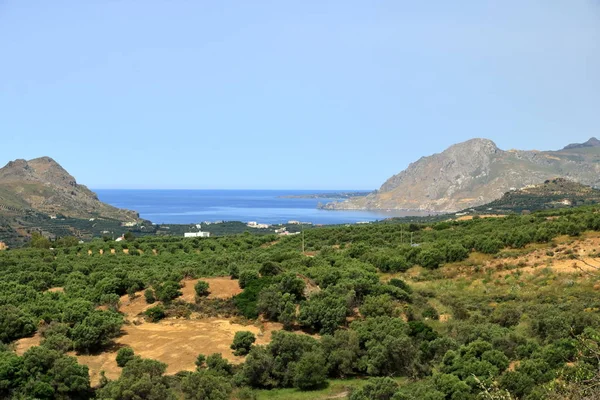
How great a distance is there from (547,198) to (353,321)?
369 ft

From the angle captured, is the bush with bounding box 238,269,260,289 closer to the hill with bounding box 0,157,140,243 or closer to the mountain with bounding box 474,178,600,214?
the mountain with bounding box 474,178,600,214

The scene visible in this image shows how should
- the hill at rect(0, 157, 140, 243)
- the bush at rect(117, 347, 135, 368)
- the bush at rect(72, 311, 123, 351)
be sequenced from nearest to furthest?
the bush at rect(117, 347, 135, 368) → the bush at rect(72, 311, 123, 351) → the hill at rect(0, 157, 140, 243)

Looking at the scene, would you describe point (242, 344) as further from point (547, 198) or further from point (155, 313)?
point (547, 198)

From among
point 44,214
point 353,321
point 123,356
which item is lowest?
point 44,214

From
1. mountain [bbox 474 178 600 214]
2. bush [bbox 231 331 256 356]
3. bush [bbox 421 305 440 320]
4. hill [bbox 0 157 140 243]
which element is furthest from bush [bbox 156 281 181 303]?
hill [bbox 0 157 140 243]

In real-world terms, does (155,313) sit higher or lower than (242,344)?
higher

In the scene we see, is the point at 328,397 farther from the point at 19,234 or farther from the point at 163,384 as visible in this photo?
the point at 19,234

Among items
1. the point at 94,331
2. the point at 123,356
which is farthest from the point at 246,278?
the point at 123,356

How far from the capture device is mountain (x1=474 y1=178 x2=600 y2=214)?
363ft

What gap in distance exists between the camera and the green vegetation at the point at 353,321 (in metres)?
16.5

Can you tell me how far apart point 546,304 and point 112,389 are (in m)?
20.7

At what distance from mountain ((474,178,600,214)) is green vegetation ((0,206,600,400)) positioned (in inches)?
3044

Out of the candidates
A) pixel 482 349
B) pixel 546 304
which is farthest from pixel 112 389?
pixel 546 304

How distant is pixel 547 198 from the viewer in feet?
397
